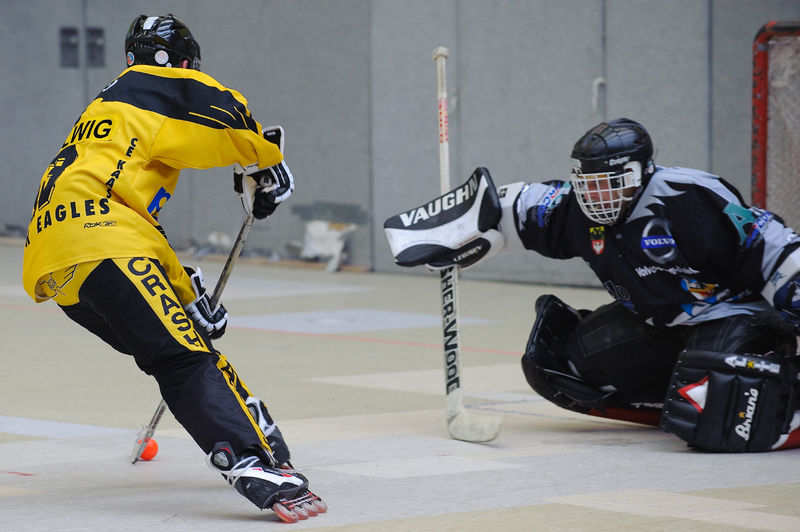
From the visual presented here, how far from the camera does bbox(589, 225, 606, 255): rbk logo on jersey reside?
5645mm

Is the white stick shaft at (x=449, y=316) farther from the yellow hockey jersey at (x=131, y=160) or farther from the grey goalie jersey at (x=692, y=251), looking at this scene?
the yellow hockey jersey at (x=131, y=160)

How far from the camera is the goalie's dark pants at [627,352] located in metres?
5.85

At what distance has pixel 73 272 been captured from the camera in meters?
4.40

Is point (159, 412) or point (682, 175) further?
point (682, 175)

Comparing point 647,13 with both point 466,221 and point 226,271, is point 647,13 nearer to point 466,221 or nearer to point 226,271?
point 466,221

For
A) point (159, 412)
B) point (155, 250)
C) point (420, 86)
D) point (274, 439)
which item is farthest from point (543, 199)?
point (420, 86)

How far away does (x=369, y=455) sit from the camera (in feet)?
17.6

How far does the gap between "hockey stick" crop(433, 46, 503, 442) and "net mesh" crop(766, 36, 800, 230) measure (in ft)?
9.06

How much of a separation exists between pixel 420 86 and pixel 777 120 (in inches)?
240

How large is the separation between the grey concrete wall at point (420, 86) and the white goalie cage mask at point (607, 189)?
5.98 m

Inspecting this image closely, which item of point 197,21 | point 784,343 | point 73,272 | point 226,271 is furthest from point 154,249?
point 197,21

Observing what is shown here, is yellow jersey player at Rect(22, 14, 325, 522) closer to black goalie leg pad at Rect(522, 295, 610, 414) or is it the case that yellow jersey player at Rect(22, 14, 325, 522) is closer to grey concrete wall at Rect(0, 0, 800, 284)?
black goalie leg pad at Rect(522, 295, 610, 414)

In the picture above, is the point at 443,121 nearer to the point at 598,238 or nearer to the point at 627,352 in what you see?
the point at 598,238

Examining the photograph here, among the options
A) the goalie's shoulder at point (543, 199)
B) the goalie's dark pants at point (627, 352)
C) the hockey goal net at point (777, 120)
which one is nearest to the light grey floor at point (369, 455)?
the goalie's dark pants at point (627, 352)
